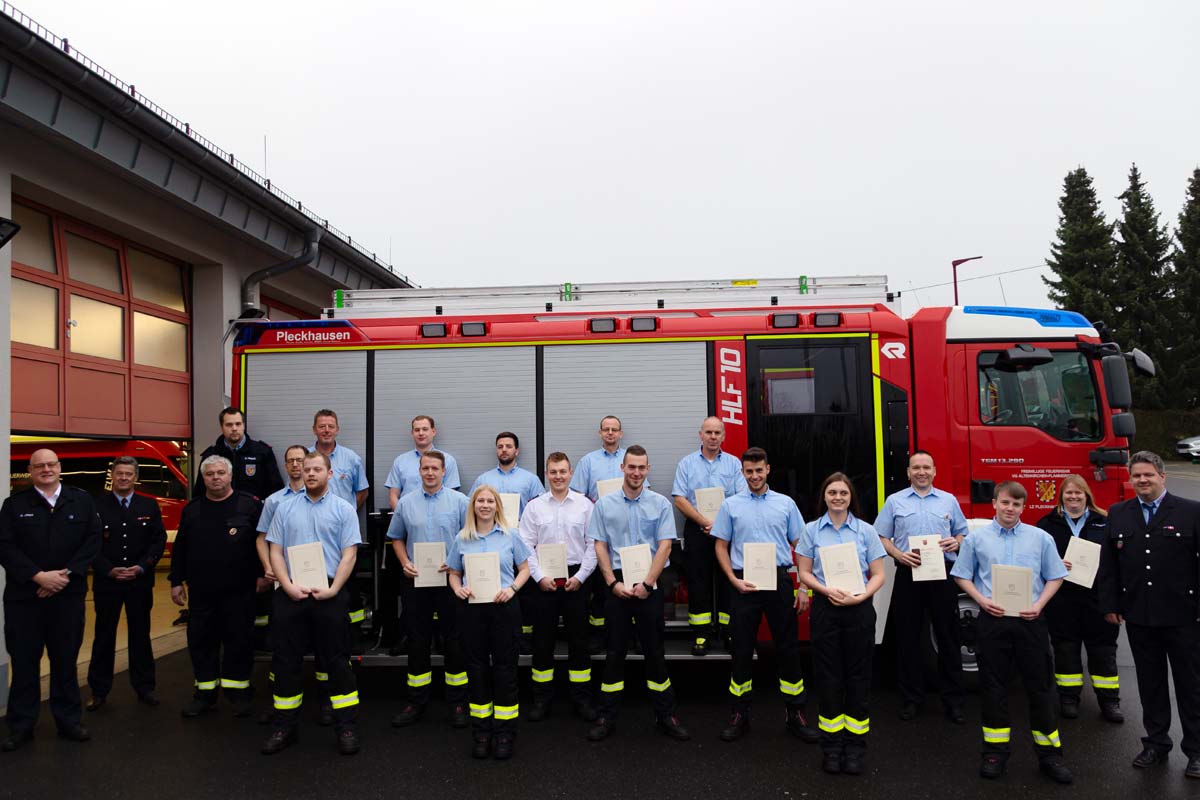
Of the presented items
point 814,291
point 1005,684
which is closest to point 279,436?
point 814,291

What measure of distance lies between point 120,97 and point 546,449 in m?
5.52

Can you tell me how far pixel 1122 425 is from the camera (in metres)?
5.90

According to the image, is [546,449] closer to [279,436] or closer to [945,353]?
[279,436]

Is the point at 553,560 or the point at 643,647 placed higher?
the point at 553,560

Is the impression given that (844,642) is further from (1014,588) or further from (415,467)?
(415,467)

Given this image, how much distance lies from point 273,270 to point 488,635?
8.56 m

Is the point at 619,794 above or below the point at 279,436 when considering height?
below

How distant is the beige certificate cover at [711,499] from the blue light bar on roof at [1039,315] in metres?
2.48

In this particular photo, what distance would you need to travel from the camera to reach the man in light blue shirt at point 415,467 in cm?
610

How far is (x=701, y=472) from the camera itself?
5844mm

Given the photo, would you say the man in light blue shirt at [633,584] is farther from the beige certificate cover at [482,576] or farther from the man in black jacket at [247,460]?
the man in black jacket at [247,460]

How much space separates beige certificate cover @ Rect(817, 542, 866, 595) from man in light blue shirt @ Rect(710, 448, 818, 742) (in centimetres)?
40

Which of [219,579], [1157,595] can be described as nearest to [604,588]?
[219,579]

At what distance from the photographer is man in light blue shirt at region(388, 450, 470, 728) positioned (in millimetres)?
5465
